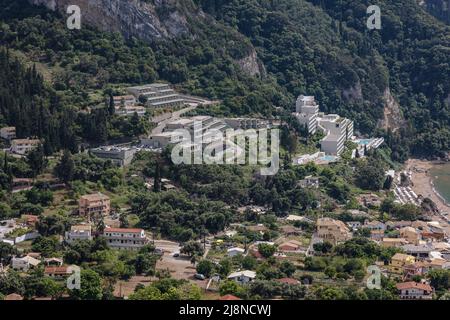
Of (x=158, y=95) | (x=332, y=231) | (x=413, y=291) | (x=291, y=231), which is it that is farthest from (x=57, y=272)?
(x=158, y=95)

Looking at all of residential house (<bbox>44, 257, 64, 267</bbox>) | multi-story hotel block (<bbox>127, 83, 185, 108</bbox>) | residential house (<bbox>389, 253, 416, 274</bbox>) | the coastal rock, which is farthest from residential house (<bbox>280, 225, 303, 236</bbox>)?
the coastal rock

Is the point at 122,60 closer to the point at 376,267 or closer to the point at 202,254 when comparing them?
the point at 202,254

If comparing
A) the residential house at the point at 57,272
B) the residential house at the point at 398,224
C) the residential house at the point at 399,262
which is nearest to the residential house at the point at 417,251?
the residential house at the point at 399,262

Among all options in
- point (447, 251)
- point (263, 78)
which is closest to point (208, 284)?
point (447, 251)

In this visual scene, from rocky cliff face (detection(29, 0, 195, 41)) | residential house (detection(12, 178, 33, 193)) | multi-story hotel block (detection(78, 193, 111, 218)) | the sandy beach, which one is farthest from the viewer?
rocky cliff face (detection(29, 0, 195, 41))

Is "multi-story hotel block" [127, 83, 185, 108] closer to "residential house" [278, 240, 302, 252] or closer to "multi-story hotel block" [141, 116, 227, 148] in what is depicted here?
"multi-story hotel block" [141, 116, 227, 148]

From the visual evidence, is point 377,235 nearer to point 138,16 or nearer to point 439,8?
point 138,16
